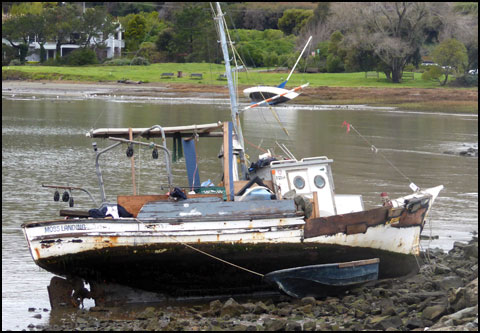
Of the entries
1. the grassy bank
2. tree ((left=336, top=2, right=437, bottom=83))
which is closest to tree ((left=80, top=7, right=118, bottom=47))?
the grassy bank

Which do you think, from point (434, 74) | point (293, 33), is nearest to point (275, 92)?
point (434, 74)

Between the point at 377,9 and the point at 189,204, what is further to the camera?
the point at 377,9

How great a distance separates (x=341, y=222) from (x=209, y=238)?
8.37ft

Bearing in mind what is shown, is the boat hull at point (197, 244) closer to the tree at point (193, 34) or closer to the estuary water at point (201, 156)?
the estuary water at point (201, 156)

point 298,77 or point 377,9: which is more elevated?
point 377,9

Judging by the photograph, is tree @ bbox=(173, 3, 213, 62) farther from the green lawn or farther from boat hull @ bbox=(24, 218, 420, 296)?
boat hull @ bbox=(24, 218, 420, 296)

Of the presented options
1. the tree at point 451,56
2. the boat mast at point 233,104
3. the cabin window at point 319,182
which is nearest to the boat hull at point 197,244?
the cabin window at point 319,182

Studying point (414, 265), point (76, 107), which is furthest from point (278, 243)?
point (76, 107)

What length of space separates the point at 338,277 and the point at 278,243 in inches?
54.6

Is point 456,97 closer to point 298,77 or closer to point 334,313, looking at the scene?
point 298,77

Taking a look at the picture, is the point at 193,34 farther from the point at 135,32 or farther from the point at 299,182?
the point at 299,182

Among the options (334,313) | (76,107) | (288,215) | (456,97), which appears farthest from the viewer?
(456,97)

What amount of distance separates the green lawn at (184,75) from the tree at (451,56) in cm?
231

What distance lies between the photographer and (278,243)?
52.9 ft
